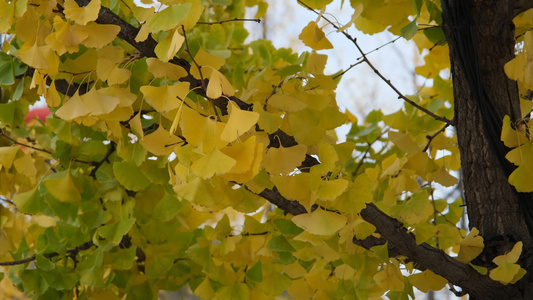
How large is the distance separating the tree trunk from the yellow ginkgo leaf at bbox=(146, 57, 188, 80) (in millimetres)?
441

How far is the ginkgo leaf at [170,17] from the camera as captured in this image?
54cm

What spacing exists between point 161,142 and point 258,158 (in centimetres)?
17

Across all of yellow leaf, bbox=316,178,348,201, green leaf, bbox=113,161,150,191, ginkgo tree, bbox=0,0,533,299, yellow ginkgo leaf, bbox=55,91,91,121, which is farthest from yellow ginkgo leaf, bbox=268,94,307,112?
green leaf, bbox=113,161,150,191

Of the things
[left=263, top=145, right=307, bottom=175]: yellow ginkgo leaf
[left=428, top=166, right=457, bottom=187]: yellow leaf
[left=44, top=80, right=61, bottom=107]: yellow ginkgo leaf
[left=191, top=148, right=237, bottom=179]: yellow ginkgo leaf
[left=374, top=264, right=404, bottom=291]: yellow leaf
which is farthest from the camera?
[left=428, top=166, right=457, bottom=187]: yellow leaf

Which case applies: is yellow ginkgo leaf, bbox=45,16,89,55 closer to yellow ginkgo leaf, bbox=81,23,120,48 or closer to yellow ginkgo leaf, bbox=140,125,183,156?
yellow ginkgo leaf, bbox=81,23,120,48

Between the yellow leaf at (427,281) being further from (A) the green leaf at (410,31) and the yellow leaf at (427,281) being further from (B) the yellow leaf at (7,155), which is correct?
(B) the yellow leaf at (7,155)

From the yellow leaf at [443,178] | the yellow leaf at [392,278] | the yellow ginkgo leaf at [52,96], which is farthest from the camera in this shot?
the yellow leaf at [443,178]

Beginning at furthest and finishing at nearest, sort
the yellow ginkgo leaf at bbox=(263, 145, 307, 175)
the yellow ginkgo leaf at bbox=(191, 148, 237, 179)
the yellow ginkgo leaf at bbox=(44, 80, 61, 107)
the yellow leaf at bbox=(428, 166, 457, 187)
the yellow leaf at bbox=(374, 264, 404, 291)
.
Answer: the yellow leaf at bbox=(428, 166, 457, 187) → the yellow leaf at bbox=(374, 264, 404, 291) → the yellow ginkgo leaf at bbox=(44, 80, 61, 107) → the yellow ginkgo leaf at bbox=(263, 145, 307, 175) → the yellow ginkgo leaf at bbox=(191, 148, 237, 179)

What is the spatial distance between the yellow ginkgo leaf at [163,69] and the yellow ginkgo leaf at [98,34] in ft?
0.22

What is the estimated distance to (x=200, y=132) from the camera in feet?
1.80

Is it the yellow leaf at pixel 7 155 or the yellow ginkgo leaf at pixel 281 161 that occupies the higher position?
the yellow leaf at pixel 7 155

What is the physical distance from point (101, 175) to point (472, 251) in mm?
660

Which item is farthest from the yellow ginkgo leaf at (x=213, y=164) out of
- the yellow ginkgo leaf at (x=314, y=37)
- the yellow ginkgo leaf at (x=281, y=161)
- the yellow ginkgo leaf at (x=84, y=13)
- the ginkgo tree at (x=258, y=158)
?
the yellow ginkgo leaf at (x=314, y=37)

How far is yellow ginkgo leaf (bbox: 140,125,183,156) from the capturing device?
0.64 metres
